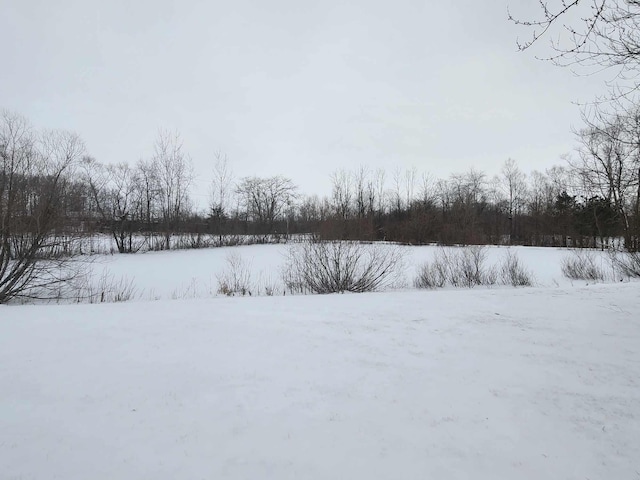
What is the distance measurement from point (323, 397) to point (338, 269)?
7.71 meters

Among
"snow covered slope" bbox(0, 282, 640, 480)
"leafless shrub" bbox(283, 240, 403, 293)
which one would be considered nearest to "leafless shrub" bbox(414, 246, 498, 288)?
"leafless shrub" bbox(283, 240, 403, 293)

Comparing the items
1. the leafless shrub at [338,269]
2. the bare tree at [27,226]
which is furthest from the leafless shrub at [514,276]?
the bare tree at [27,226]

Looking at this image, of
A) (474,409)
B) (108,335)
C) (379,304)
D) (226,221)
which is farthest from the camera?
(226,221)

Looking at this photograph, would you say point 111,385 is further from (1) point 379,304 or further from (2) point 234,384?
(1) point 379,304

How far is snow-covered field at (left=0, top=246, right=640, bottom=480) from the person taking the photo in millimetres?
1891

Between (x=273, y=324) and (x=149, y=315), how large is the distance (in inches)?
91.7

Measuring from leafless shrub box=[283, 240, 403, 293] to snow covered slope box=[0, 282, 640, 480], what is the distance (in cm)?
547

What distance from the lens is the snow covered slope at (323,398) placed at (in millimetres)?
1888

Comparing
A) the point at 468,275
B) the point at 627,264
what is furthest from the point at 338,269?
the point at 627,264

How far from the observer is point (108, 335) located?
413cm

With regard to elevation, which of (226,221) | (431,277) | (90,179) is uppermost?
(90,179)

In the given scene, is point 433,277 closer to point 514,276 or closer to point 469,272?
point 469,272

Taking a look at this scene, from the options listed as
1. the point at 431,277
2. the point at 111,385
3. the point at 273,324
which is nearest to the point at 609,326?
the point at 273,324

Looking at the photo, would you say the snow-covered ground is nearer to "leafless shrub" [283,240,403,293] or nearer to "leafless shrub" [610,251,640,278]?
"leafless shrub" [610,251,640,278]
